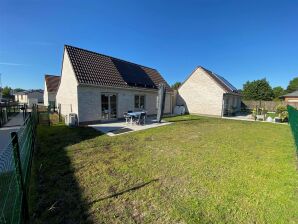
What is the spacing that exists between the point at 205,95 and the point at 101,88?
40.7 feet

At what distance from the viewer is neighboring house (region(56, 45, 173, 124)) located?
11188mm

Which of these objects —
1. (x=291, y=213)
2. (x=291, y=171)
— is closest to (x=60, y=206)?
(x=291, y=213)

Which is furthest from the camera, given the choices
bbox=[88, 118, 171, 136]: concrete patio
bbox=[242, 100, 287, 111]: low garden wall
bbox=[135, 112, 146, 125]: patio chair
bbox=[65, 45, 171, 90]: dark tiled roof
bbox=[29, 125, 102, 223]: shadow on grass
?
bbox=[242, 100, 287, 111]: low garden wall

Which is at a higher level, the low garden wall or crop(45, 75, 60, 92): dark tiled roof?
crop(45, 75, 60, 92): dark tiled roof

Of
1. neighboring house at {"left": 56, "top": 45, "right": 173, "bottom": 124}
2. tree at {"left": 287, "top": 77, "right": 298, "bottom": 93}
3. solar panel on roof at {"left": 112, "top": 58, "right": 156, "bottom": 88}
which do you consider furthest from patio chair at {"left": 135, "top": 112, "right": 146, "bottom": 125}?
tree at {"left": 287, "top": 77, "right": 298, "bottom": 93}

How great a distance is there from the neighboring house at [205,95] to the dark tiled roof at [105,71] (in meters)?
5.08

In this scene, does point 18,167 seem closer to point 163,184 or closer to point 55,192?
point 55,192

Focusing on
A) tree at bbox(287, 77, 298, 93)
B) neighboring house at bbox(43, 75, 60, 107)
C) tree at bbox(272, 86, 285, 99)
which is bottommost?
neighboring house at bbox(43, 75, 60, 107)

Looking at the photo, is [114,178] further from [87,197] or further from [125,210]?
[125,210]

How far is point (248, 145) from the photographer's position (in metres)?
6.96

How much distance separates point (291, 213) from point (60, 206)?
163 inches

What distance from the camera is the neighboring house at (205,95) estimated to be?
1786cm

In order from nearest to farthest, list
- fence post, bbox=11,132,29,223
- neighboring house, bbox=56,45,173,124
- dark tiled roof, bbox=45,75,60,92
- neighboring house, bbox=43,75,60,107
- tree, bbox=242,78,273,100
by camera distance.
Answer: fence post, bbox=11,132,29,223
neighboring house, bbox=56,45,173,124
neighboring house, bbox=43,75,60,107
dark tiled roof, bbox=45,75,60,92
tree, bbox=242,78,273,100

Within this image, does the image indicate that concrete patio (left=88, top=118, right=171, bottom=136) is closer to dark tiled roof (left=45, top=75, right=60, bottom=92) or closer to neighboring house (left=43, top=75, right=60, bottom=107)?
neighboring house (left=43, top=75, right=60, bottom=107)
